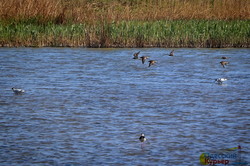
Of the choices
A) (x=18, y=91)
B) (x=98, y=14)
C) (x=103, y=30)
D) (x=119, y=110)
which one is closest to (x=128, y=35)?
(x=103, y=30)

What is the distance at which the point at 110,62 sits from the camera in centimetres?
1889

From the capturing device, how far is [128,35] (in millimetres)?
21453

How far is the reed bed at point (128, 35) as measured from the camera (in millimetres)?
21484

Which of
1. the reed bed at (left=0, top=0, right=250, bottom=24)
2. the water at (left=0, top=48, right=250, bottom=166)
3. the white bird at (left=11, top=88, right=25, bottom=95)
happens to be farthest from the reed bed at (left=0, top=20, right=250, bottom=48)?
the white bird at (left=11, top=88, right=25, bottom=95)

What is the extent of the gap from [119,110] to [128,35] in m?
10.6

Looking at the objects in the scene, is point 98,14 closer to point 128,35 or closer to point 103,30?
point 103,30

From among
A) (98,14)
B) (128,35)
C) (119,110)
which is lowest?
(119,110)

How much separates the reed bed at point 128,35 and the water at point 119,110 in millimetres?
1898

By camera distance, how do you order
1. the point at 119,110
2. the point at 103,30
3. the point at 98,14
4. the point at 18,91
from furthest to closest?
the point at 98,14
the point at 103,30
the point at 18,91
the point at 119,110

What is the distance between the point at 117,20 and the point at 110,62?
15.1 ft

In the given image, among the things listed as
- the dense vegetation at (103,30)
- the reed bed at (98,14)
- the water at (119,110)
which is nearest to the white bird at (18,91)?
the water at (119,110)

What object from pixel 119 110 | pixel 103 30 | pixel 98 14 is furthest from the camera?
pixel 98 14

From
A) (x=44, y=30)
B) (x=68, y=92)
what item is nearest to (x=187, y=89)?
(x=68, y=92)

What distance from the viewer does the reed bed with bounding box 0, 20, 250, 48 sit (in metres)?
21.5
